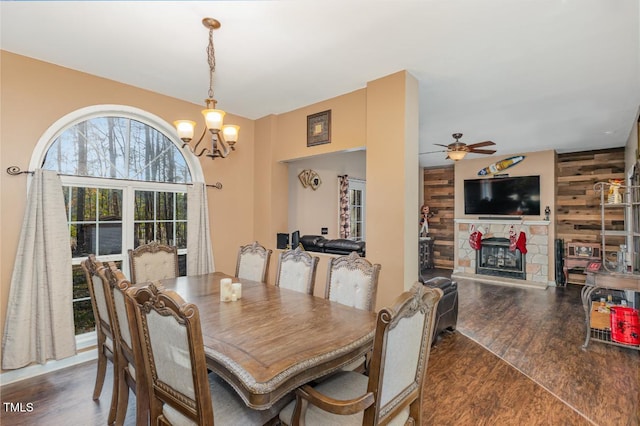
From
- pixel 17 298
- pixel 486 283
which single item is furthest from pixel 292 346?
pixel 486 283

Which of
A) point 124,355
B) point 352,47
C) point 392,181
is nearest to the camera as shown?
point 124,355

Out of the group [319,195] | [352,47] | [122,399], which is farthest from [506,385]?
[319,195]

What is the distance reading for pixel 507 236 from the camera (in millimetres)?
7031

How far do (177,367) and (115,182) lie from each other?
111 inches

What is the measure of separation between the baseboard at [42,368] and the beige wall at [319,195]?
2957 mm

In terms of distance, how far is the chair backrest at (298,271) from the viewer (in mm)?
2738

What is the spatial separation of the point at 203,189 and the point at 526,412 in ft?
12.9

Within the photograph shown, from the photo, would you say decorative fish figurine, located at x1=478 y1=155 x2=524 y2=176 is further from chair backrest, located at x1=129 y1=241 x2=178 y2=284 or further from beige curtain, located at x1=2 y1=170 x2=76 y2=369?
beige curtain, located at x1=2 y1=170 x2=76 y2=369

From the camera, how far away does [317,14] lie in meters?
2.22

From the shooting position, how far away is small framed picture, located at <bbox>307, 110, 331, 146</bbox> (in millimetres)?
3867

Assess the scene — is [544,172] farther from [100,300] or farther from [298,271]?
[100,300]

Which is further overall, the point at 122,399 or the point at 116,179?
the point at 116,179

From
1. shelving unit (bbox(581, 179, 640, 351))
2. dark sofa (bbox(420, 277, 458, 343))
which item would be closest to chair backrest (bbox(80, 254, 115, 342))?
dark sofa (bbox(420, 277, 458, 343))

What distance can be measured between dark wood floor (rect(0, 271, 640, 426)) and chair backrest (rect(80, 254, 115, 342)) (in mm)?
596
